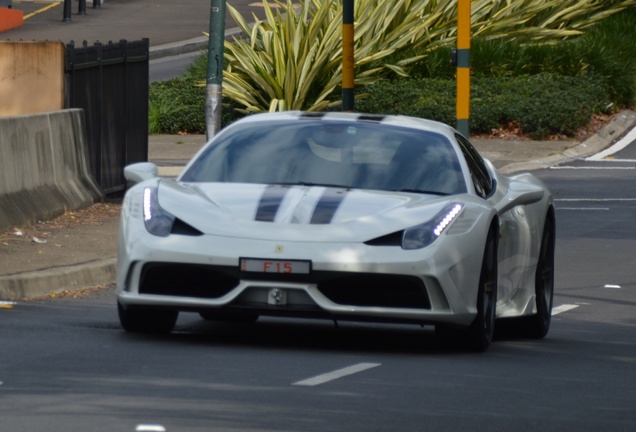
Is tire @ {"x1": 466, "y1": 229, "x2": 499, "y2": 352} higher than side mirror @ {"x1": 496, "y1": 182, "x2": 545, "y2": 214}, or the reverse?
side mirror @ {"x1": 496, "y1": 182, "x2": 545, "y2": 214}

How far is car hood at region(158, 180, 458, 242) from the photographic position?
29.3 feet

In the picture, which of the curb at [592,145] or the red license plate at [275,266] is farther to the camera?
the curb at [592,145]

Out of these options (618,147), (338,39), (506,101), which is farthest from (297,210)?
(338,39)

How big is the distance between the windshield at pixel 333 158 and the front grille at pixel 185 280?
2.83 feet

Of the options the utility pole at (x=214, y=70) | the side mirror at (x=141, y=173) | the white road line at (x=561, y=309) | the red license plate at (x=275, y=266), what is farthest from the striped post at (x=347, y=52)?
the red license plate at (x=275, y=266)

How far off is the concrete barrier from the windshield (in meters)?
4.54

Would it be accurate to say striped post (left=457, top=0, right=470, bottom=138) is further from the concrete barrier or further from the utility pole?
the concrete barrier

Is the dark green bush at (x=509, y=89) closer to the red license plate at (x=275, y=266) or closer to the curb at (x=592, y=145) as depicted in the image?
the curb at (x=592, y=145)

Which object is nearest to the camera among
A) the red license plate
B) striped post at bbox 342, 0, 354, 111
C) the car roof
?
the red license plate

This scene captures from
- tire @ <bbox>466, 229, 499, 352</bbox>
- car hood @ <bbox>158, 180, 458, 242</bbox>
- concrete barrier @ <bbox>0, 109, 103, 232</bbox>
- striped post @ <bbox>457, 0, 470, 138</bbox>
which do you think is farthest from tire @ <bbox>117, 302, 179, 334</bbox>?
striped post @ <bbox>457, 0, 470, 138</bbox>

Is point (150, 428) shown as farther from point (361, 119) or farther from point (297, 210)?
point (361, 119)

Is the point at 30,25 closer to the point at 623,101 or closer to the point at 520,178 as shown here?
the point at 623,101

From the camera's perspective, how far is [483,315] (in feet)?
31.0

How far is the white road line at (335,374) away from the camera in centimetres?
809
